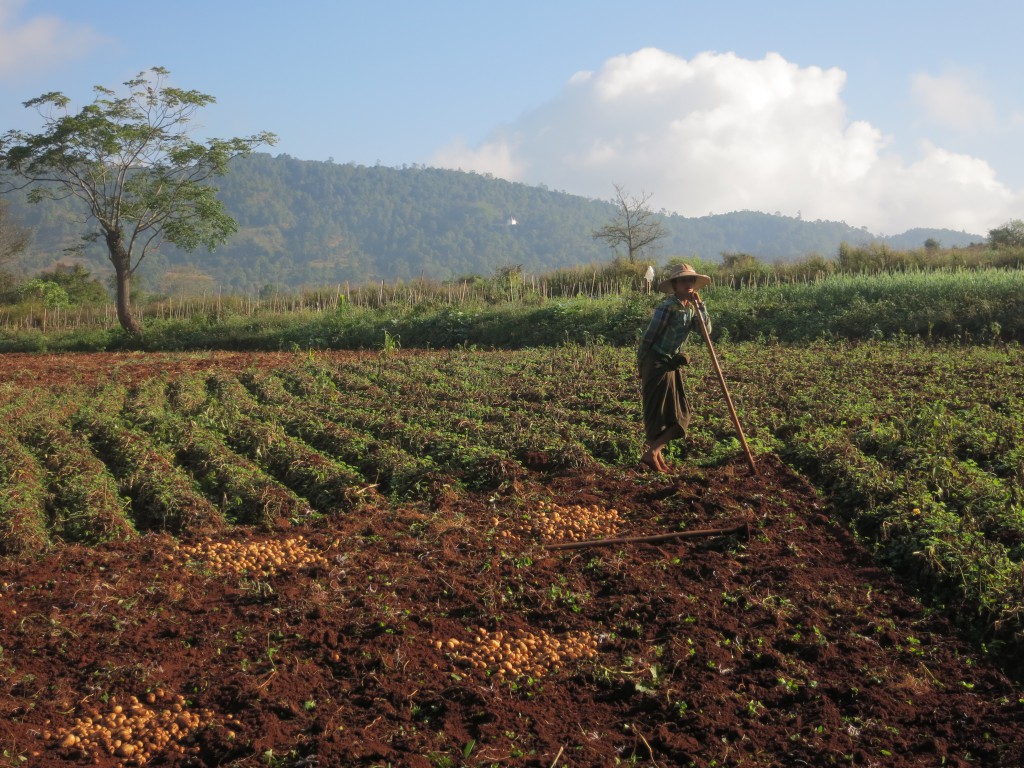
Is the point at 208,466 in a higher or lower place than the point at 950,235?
lower

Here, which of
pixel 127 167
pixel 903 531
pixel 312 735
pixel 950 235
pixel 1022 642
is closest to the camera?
pixel 312 735

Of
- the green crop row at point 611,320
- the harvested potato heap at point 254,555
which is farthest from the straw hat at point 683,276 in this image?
the green crop row at point 611,320

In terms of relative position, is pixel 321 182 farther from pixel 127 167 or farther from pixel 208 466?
pixel 208 466

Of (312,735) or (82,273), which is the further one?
(82,273)

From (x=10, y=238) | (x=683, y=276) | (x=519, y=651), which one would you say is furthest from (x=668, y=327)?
(x=10, y=238)

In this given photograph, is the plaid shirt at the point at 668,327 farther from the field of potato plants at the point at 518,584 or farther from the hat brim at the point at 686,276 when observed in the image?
the field of potato plants at the point at 518,584

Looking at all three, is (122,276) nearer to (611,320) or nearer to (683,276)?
(611,320)

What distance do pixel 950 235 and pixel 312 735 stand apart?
14511cm

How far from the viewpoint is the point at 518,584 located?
20.0 ft

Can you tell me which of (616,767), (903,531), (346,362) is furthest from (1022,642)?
(346,362)

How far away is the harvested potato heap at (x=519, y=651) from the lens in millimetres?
5051

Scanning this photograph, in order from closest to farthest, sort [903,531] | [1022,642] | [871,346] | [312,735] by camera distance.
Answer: [312,735] → [1022,642] → [903,531] → [871,346]

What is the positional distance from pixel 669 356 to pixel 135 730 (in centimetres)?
537

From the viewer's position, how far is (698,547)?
673cm
